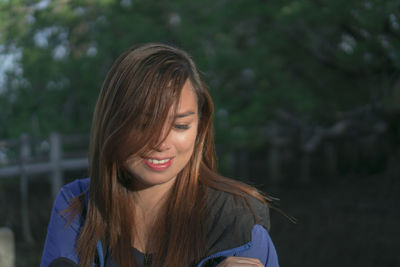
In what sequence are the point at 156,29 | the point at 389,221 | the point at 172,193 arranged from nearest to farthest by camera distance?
the point at 172,193, the point at 389,221, the point at 156,29

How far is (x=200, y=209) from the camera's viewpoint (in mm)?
1448

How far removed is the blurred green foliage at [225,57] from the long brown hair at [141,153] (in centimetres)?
630

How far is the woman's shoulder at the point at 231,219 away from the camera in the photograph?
1348 mm

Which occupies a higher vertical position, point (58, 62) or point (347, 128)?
point (58, 62)

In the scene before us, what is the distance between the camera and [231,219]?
1.38 m

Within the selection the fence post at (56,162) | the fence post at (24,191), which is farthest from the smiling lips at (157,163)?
the fence post at (56,162)

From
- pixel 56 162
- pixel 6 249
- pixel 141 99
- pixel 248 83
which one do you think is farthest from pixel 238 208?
pixel 248 83

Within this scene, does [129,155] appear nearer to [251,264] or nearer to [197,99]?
[197,99]

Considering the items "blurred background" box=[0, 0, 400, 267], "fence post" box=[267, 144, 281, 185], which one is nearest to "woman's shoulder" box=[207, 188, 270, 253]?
"blurred background" box=[0, 0, 400, 267]

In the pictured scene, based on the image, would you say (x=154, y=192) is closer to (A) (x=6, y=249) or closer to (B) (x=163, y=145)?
(B) (x=163, y=145)

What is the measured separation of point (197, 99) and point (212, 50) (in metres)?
7.89

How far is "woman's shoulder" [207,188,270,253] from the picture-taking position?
4.42 ft

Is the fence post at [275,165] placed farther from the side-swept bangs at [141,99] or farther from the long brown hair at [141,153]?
the side-swept bangs at [141,99]

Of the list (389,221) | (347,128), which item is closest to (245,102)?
(347,128)
